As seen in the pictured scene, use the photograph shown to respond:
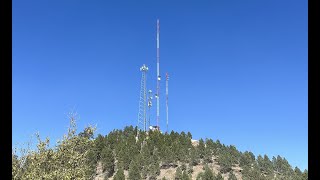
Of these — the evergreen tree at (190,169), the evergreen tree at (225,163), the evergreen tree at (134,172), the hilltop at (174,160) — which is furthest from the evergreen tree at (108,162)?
the evergreen tree at (225,163)

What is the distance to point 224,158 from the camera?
10444 centimetres

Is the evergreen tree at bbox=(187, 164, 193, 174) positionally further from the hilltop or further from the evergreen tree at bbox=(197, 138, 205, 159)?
the evergreen tree at bbox=(197, 138, 205, 159)

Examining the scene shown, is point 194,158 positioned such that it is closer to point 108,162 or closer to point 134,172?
point 134,172

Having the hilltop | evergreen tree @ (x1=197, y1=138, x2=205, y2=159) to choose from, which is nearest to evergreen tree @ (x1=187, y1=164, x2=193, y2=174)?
the hilltop

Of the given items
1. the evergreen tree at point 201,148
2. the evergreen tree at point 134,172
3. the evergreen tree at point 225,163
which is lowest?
the evergreen tree at point 134,172

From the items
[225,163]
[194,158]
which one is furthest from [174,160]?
[225,163]

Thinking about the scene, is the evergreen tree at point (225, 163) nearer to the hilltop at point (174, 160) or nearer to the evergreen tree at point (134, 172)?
the hilltop at point (174, 160)

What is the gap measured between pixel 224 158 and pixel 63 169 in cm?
8173

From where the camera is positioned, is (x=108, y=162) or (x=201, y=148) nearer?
(x=108, y=162)

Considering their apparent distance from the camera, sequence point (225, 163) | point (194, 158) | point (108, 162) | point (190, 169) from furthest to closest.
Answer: point (194, 158) → point (225, 163) → point (108, 162) → point (190, 169)

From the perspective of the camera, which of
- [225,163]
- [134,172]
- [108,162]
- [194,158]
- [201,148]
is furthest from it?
[201,148]

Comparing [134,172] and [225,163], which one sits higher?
[225,163]
